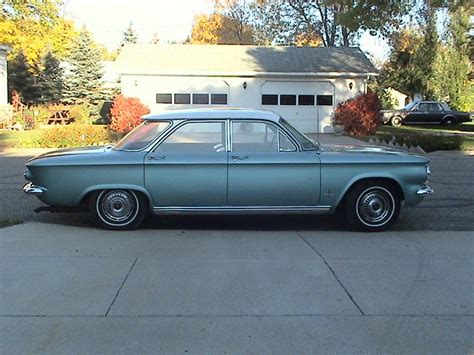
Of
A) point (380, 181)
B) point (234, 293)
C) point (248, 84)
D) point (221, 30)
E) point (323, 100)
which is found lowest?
point (234, 293)

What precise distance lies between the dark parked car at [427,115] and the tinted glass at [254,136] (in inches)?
1080

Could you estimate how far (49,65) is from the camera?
125 ft

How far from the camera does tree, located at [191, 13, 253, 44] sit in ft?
193

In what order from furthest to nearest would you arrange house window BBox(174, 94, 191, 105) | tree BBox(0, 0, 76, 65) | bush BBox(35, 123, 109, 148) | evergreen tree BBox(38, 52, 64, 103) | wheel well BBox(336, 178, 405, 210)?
1. evergreen tree BBox(38, 52, 64, 103)
2. tree BBox(0, 0, 76, 65)
3. house window BBox(174, 94, 191, 105)
4. bush BBox(35, 123, 109, 148)
5. wheel well BBox(336, 178, 405, 210)

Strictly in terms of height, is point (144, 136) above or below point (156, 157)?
above

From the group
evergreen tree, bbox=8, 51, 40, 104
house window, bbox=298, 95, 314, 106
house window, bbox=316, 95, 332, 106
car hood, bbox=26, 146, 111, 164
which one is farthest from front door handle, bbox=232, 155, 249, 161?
evergreen tree, bbox=8, 51, 40, 104

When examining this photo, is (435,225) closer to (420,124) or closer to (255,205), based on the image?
(255,205)

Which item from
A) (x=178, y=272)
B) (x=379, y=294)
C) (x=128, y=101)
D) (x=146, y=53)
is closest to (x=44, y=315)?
→ (x=178, y=272)

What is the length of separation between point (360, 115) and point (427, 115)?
33.4 ft

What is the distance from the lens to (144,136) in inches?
281

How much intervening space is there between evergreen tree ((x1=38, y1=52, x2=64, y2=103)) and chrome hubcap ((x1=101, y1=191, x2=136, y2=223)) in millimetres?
33084

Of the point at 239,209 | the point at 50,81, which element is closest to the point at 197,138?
the point at 239,209

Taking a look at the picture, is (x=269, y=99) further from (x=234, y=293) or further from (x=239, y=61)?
(x=234, y=293)

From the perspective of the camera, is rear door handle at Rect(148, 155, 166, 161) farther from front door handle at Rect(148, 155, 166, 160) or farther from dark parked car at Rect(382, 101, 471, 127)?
dark parked car at Rect(382, 101, 471, 127)
